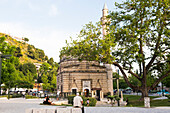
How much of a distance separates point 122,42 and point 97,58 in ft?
14.5

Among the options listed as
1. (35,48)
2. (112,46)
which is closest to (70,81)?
(112,46)

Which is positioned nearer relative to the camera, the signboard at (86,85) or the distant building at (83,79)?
the distant building at (83,79)

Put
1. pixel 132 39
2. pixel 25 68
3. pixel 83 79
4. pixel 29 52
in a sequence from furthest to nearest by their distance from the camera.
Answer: pixel 29 52 → pixel 25 68 → pixel 83 79 → pixel 132 39

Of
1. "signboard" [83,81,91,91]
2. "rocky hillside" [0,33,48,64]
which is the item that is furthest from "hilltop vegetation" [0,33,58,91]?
"signboard" [83,81,91,91]

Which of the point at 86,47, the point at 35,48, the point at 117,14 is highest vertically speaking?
the point at 35,48

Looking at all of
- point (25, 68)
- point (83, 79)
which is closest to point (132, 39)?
point (83, 79)

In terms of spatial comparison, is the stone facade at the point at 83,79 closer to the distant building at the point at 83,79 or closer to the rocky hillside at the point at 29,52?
the distant building at the point at 83,79

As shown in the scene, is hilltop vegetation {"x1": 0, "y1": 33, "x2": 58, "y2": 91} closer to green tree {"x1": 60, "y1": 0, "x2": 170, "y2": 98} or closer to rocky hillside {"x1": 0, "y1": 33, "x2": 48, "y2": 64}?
rocky hillside {"x1": 0, "y1": 33, "x2": 48, "y2": 64}

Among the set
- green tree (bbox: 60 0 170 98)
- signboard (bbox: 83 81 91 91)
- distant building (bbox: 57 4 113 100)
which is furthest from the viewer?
signboard (bbox: 83 81 91 91)

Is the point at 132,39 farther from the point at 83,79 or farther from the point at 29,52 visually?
the point at 29,52

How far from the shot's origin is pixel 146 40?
24500 millimetres

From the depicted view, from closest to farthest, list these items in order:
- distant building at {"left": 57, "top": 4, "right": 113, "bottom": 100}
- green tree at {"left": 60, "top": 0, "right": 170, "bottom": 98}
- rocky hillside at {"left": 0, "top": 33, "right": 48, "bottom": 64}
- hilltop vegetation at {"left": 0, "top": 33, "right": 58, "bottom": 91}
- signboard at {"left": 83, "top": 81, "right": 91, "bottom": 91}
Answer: green tree at {"left": 60, "top": 0, "right": 170, "bottom": 98} → hilltop vegetation at {"left": 0, "top": 33, "right": 58, "bottom": 91} → distant building at {"left": 57, "top": 4, "right": 113, "bottom": 100} → signboard at {"left": 83, "top": 81, "right": 91, "bottom": 91} → rocky hillside at {"left": 0, "top": 33, "right": 48, "bottom": 64}

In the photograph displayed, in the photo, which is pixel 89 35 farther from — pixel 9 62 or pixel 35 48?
pixel 35 48

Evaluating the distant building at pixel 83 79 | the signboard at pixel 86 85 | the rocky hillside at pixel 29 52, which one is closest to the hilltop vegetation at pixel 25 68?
the rocky hillside at pixel 29 52
